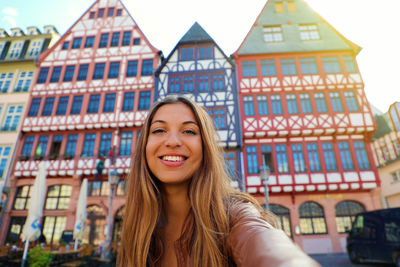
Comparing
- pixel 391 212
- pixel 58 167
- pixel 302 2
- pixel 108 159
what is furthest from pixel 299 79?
pixel 58 167

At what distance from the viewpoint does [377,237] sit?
795 centimetres

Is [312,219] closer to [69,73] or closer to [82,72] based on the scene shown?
[82,72]

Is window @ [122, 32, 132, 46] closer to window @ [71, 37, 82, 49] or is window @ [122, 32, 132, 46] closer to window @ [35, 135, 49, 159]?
window @ [71, 37, 82, 49]

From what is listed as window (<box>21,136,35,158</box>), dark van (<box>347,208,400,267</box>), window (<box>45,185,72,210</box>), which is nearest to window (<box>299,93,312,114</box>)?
dark van (<box>347,208,400,267</box>)

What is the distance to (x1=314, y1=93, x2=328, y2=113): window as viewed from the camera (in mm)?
14742

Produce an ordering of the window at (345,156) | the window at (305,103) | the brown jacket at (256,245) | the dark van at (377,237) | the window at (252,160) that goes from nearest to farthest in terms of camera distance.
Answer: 1. the brown jacket at (256,245)
2. the dark van at (377,237)
3. the window at (345,156)
4. the window at (252,160)
5. the window at (305,103)

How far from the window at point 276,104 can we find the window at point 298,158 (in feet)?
8.23

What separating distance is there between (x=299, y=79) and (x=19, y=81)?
22590 mm

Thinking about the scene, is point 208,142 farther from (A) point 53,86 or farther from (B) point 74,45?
(B) point 74,45

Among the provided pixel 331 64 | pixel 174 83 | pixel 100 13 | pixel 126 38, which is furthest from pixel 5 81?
pixel 331 64

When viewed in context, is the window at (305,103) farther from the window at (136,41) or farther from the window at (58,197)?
the window at (58,197)

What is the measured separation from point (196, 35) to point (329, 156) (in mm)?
13189

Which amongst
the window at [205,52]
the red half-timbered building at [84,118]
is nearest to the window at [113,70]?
the red half-timbered building at [84,118]

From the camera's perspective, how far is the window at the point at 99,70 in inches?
677
